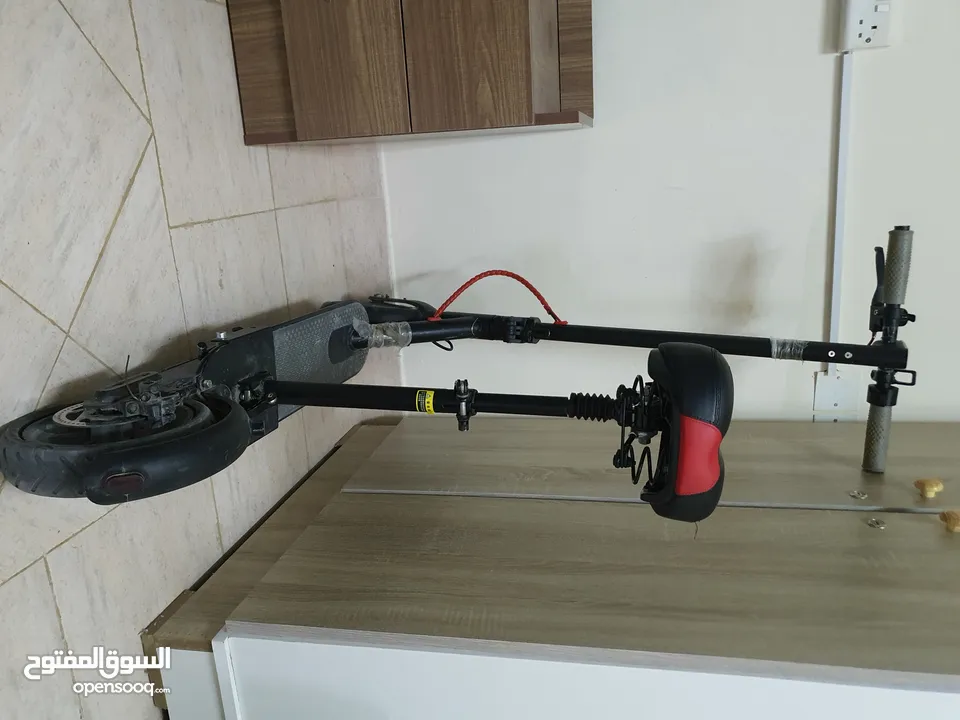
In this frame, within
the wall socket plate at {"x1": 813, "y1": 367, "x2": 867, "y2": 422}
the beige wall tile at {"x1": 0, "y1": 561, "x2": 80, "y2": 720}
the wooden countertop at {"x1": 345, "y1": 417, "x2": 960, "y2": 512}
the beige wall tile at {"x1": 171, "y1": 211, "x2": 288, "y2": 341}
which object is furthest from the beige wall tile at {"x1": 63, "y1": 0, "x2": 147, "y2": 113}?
the wall socket plate at {"x1": 813, "y1": 367, "x2": 867, "y2": 422}

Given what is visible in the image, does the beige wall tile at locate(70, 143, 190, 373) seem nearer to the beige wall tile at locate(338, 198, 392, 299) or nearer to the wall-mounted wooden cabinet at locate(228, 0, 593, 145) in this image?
the wall-mounted wooden cabinet at locate(228, 0, 593, 145)

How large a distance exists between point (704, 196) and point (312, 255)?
828 mm

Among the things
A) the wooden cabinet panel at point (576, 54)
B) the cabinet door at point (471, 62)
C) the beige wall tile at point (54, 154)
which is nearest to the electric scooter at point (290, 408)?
the beige wall tile at point (54, 154)

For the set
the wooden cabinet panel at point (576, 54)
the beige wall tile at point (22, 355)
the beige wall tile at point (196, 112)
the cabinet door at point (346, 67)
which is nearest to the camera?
the beige wall tile at point (22, 355)

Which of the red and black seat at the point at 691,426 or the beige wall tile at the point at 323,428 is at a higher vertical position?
the red and black seat at the point at 691,426

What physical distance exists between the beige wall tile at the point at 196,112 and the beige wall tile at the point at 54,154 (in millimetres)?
87

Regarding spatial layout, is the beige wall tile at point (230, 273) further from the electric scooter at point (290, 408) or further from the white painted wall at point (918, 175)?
the white painted wall at point (918, 175)

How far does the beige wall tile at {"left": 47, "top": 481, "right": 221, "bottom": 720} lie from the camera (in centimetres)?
84

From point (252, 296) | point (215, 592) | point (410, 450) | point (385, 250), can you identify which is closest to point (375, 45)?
point (252, 296)

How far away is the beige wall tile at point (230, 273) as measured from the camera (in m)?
1.03

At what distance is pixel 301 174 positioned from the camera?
4.38 feet

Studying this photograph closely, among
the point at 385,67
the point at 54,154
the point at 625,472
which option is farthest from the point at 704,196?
the point at 54,154

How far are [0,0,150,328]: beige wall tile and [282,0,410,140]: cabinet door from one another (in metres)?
0.30

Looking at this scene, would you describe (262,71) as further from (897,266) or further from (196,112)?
(897,266)
